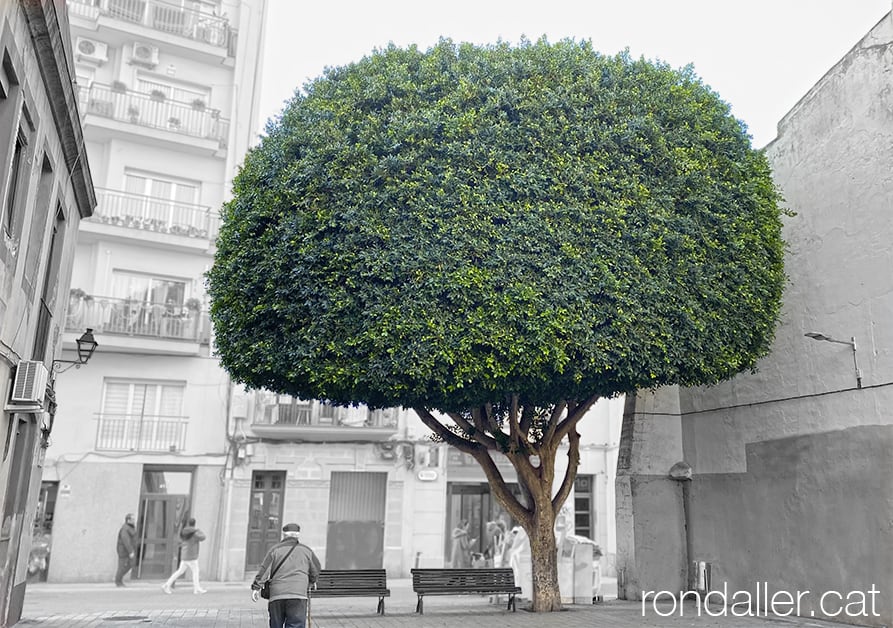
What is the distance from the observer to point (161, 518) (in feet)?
68.3

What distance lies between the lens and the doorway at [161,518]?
2053 centimetres

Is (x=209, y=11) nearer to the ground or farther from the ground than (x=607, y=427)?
farther from the ground

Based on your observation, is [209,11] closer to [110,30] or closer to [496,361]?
[110,30]

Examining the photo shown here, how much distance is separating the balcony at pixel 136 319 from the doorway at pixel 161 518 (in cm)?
364

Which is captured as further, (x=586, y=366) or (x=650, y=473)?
(x=650, y=473)

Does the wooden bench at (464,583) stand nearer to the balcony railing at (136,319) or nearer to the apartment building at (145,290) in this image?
the apartment building at (145,290)

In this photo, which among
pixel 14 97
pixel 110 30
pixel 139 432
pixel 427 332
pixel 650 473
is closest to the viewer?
pixel 14 97

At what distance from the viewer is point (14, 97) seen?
27.2 feet

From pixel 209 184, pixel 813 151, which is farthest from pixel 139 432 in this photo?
pixel 813 151

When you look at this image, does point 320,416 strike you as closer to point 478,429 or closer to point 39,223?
point 478,429

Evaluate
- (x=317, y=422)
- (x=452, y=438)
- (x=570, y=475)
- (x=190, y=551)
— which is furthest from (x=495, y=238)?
(x=317, y=422)

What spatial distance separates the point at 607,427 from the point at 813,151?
42.8 feet

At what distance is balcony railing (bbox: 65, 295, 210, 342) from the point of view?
66.1 ft

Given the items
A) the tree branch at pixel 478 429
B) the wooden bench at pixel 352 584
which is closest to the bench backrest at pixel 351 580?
the wooden bench at pixel 352 584
